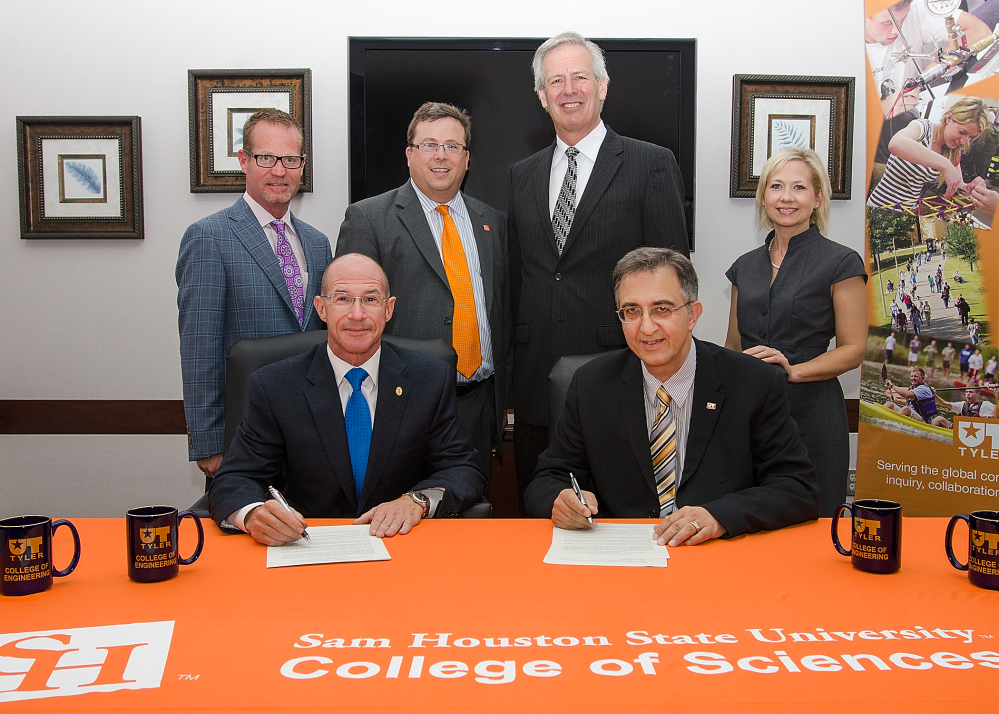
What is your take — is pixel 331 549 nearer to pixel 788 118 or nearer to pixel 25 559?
pixel 25 559

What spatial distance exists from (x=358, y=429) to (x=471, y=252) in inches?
39.0

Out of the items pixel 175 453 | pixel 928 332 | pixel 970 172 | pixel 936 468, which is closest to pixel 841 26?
pixel 970 172

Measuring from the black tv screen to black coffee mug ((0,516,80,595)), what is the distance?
8.08 ft

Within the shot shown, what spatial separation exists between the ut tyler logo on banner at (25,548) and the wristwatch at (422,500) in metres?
0.71

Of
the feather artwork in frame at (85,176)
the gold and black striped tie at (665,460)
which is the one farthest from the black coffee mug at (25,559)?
the feather artwork in frame at (85,176)

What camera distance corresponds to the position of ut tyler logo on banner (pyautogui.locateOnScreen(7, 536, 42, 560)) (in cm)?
127

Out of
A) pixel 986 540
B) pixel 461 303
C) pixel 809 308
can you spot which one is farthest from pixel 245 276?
pixel 986 540

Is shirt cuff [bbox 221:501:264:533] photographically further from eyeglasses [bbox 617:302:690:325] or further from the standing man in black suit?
the standing man in black suit

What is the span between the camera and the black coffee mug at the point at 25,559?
127cm

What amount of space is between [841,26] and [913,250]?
4.19ft

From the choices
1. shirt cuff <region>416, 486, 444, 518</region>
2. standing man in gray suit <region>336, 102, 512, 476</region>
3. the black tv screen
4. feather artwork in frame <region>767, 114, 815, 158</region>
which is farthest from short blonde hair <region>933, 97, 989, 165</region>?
shirt cuff <region>416, 486, 444, 518</region>

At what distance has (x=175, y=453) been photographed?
12.3 feet

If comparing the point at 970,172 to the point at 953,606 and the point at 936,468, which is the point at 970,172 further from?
the point at 953,606

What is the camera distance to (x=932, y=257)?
295 cm
